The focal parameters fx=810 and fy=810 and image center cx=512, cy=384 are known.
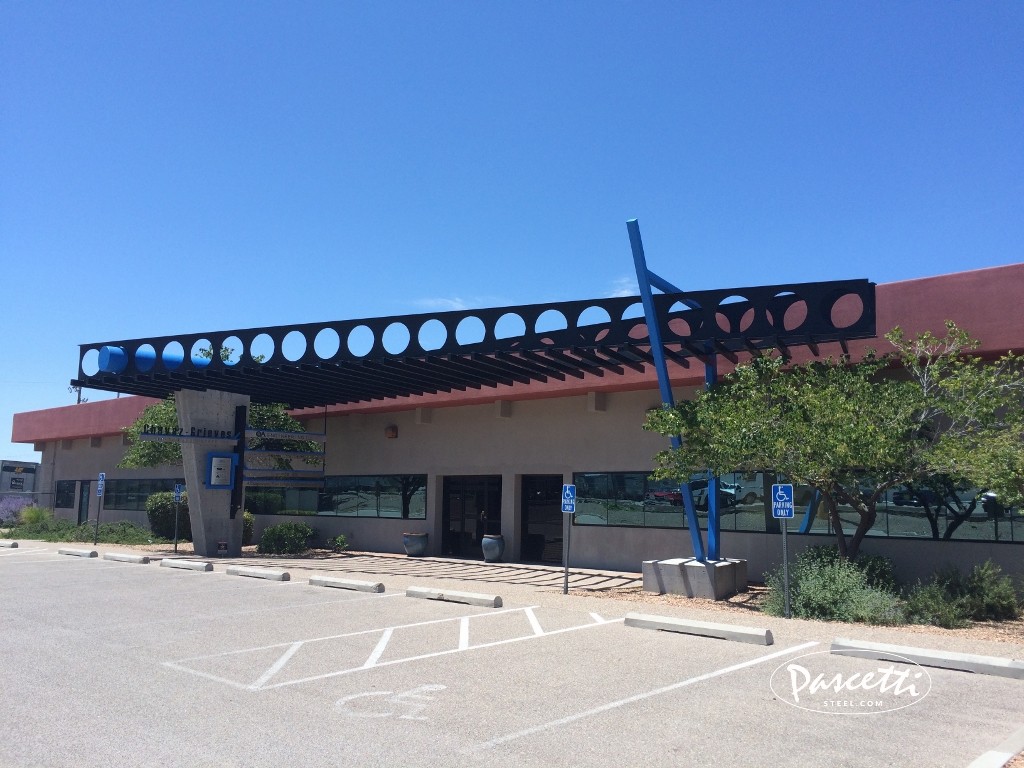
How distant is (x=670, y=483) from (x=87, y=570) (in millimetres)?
14351

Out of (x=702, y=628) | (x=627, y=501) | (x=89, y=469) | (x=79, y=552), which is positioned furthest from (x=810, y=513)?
(x=89, y=469)

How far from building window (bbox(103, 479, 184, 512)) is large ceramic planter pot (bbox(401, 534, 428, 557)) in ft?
46.4

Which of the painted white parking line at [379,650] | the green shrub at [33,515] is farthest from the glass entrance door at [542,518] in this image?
the green shrub at [33,515]

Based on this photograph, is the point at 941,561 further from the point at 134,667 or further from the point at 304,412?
the point at 304,412

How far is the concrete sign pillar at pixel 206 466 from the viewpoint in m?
23.0

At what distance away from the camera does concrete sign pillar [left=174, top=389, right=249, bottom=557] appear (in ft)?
75.6

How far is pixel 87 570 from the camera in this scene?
1981 cm

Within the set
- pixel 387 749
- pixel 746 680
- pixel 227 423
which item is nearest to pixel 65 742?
pixel 387 749

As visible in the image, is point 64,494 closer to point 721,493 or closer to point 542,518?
point 542,518

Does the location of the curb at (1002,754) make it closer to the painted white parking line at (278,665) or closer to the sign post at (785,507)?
the sign post at (785,507)

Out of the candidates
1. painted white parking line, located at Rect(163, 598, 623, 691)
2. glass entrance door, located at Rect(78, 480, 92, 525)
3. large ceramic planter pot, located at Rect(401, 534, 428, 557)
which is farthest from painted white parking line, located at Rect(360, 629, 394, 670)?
glass entrance door, located at Rect(78, 480, 92, 525)

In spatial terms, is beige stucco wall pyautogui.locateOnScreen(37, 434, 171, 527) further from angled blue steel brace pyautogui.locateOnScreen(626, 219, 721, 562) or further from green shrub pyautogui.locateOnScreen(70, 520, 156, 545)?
angled blue steel brace pyautogui.locateOnScreen(626, 219, 721, 562)

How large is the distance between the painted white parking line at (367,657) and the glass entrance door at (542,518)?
30.9 feet

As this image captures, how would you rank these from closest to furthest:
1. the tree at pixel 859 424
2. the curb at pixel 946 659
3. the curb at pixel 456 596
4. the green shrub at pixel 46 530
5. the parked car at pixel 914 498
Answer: the curb at pixel 946 659 < the tree at pixel 859 424 < the curb at pixel 456 596 < the parked car at pixel 914 498 < the green shrub at pixel 46 530
